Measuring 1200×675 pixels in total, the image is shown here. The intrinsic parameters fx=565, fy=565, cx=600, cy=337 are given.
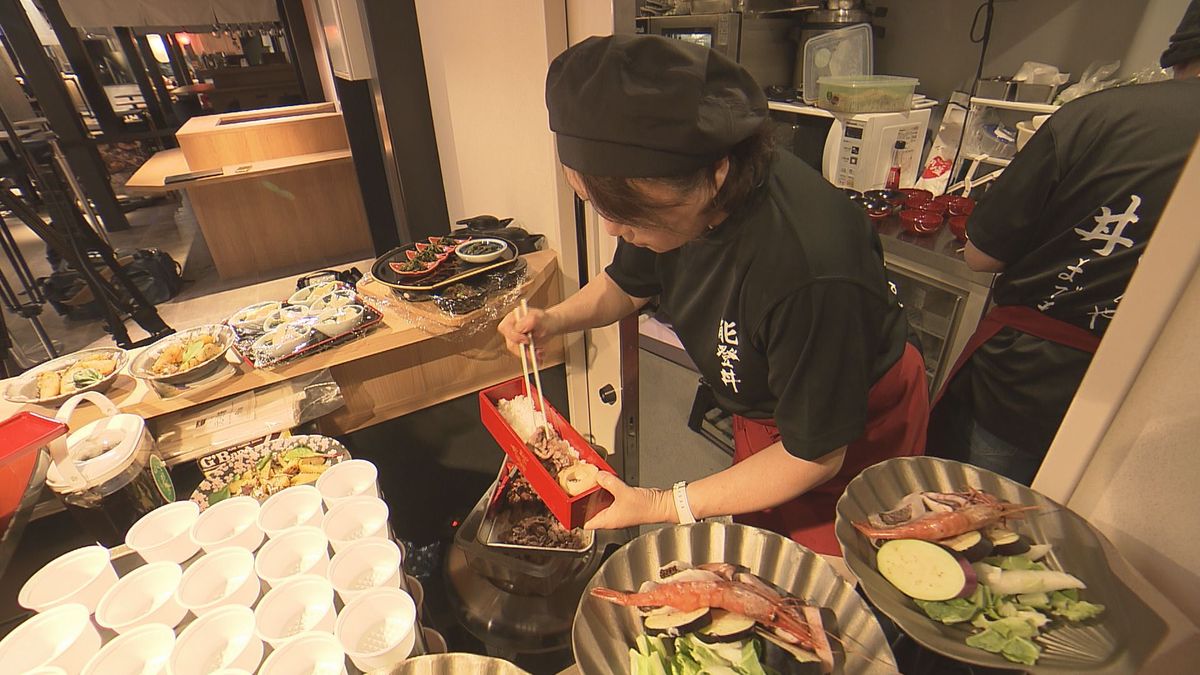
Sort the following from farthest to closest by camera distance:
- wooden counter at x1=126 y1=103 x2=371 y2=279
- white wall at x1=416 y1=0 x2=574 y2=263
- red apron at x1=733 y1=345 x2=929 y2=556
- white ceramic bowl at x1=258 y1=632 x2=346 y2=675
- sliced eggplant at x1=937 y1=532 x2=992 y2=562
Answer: wooden counter at x1=126 y1=103 x2=371 y2=279 < white wall at x1=416 y1=0 x2=574 y2=263 < red apron at x1=733 y1=345 x2=929 y2=556 < white ceramic bowl at x1=258 y1=632 x2=346 y2=675 < sliced eggplant at x1=937 y1=532 x2=992 y2=562

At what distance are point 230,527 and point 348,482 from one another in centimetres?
21

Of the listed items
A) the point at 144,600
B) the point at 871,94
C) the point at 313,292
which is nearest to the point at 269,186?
the point at 313,292

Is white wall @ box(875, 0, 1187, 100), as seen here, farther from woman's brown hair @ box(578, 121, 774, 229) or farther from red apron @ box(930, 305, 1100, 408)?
woman's brown hair @ box(578, 121, 774, 229)

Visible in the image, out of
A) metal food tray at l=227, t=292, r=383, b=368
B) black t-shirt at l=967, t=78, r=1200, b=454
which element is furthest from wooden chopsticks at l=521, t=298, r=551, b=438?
black t-shirt at l=967, t=78, r=1200, b=454

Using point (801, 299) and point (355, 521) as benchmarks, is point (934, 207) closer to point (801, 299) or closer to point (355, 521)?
point (801, 299)

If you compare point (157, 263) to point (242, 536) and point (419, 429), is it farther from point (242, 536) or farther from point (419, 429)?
point (242, 536)

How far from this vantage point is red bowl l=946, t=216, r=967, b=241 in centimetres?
250

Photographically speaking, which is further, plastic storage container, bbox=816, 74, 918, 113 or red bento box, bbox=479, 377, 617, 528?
plastic storage container, bbox=816, 74, 918, 113

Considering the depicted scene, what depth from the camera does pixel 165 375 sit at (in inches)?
59.1

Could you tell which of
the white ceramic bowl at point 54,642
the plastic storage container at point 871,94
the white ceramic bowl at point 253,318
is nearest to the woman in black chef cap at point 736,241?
the white ceramic bowl at point 54,642

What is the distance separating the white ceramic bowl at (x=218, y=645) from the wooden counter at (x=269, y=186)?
14.7 feet

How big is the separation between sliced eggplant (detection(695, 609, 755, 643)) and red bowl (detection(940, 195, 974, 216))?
259cm

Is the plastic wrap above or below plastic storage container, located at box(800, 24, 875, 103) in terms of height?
below

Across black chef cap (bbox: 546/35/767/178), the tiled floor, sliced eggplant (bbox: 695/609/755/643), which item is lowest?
the tiled floor
